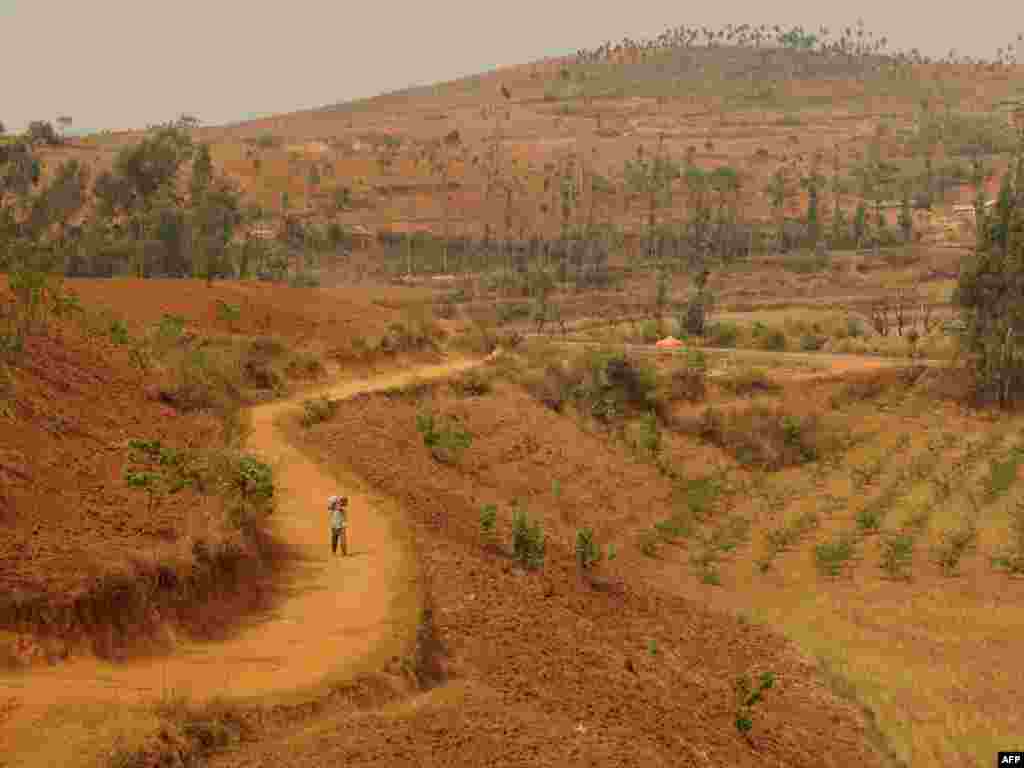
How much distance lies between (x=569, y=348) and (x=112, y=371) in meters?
31.7

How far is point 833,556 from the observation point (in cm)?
3077

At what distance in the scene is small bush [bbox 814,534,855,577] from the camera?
3022 centimetres

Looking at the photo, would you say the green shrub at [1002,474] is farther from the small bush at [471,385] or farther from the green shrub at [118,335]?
the green shrub at [118,335]

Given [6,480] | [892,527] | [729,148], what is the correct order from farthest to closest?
1. [729,148]
2. [892,527]
3. [6,480]

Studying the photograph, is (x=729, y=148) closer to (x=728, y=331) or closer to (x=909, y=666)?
(x=728, y=331)

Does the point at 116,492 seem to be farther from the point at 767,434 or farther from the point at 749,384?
the point at 749,384

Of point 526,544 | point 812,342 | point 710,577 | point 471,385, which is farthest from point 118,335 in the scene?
point 812,342

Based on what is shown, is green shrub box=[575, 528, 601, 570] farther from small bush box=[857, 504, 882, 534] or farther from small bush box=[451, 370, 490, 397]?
small bush box=[451, 370, 490, 397]

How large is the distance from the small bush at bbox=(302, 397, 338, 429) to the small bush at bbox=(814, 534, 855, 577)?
Result: 11776mm

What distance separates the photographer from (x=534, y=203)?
118m

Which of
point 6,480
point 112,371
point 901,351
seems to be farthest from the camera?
point 901,351

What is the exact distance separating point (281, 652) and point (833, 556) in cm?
1933

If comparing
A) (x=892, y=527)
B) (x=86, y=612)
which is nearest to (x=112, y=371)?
(x=86, y=612)

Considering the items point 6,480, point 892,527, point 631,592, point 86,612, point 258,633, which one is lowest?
point 892,527
